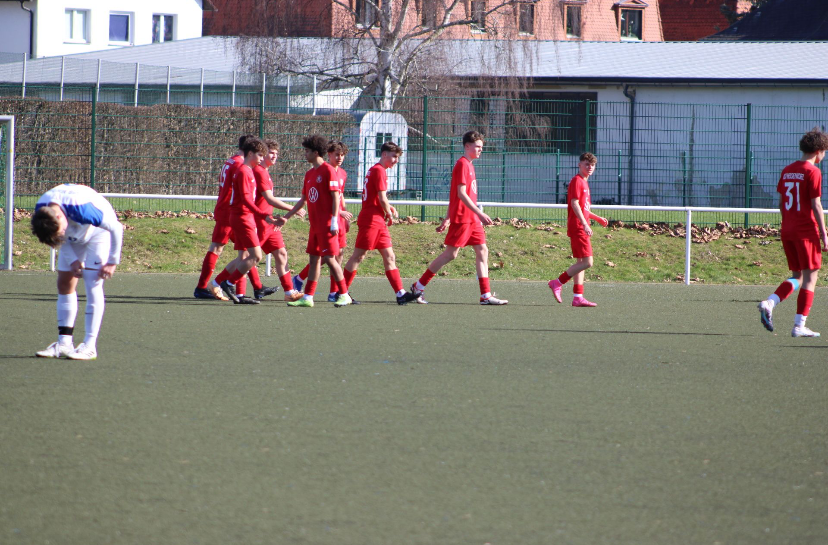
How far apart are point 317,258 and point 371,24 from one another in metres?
19.3

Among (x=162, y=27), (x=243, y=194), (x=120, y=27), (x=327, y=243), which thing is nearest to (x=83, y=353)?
(x=327, y=243)

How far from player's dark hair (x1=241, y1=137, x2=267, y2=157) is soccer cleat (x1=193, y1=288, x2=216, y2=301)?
1.83 metres

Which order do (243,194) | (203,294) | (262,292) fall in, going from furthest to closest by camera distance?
(262,292)
(203,294)
(243,194)

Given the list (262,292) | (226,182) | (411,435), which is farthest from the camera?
(262,292)

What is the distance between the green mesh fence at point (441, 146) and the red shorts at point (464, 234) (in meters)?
6.29

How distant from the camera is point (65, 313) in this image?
7.26 meters

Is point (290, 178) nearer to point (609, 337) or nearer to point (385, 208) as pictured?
point (385, 208)

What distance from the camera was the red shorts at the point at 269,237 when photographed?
11.3 m

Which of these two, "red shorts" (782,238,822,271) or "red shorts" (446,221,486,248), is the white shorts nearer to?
"red shorts" (446,221,486,248)

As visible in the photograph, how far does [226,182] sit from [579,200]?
3.84m

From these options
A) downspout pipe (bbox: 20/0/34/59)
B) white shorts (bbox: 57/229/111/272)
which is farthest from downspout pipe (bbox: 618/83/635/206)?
downspout pipe (bbox: 20/0/34/59)

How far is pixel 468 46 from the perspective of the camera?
29984 mm

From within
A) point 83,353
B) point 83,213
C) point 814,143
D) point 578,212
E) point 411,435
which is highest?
point 814,143

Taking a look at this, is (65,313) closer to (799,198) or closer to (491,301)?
(491,301)
